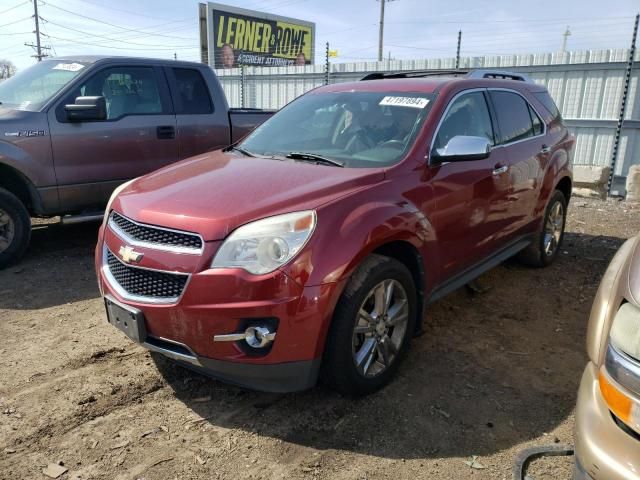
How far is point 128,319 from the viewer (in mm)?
2789

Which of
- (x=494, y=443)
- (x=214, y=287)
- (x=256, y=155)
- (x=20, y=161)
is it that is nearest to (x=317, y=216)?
(x=214, y=287)

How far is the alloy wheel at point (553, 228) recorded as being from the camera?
5.34 metres

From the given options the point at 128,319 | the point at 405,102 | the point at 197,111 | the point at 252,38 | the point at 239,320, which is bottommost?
the point at 128,319

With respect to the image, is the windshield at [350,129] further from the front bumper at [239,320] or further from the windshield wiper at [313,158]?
the front bumper at [239,320]

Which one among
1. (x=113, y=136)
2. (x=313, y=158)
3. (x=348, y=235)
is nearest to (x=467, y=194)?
(x=313, y=158)

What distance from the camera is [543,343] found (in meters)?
3.86

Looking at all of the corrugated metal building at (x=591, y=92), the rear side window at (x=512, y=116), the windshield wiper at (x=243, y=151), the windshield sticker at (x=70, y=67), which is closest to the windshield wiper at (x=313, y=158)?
the windshield wiper at (x=243, y=151)

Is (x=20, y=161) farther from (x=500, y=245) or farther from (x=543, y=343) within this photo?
(x=543, y=343)

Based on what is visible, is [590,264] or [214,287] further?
[590,264]

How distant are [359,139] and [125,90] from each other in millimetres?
3372

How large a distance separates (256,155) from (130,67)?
2.92 meters

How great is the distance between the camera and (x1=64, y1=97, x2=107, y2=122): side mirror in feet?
16.6

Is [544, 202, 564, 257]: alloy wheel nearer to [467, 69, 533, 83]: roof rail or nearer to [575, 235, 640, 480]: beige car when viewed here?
[467, 69, 533, 83]: roof rail

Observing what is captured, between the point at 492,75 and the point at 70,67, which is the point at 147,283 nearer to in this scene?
the point at 492,75
